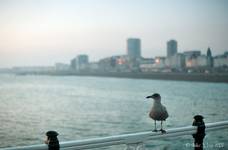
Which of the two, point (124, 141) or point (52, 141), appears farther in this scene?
point (124, 141)

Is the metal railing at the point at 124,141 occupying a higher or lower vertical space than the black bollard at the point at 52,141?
lower

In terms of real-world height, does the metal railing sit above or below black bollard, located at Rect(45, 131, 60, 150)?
below

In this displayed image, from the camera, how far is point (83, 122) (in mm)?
29781

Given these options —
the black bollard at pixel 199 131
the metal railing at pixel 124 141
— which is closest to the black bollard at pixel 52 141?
the metal railing at pixel 124 141

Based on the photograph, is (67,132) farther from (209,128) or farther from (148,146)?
(209,128)

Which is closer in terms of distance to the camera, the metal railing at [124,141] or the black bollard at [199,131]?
the metal railing at [124,141]

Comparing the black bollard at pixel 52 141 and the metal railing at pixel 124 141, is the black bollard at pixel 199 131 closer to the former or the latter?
the metal railing at pixel 124 141

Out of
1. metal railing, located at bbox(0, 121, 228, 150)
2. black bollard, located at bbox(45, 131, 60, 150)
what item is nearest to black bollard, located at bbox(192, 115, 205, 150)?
metal railing, located at bbox(0, 121, 228, 150)

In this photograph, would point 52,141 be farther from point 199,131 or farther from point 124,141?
point 199,131

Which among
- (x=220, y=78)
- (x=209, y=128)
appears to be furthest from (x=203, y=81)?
(x=209, y=128)

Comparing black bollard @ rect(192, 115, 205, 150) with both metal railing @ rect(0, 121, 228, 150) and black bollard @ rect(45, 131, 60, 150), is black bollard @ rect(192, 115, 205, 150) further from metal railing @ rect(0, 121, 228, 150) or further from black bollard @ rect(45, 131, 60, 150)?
black bollard @ rect(45, 131, 60, 150)

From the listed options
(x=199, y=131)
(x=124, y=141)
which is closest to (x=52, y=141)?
(x=124, y=141)

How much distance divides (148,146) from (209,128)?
12199 millimetres

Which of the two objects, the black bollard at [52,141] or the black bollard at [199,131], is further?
the black bollard at [199,131]
